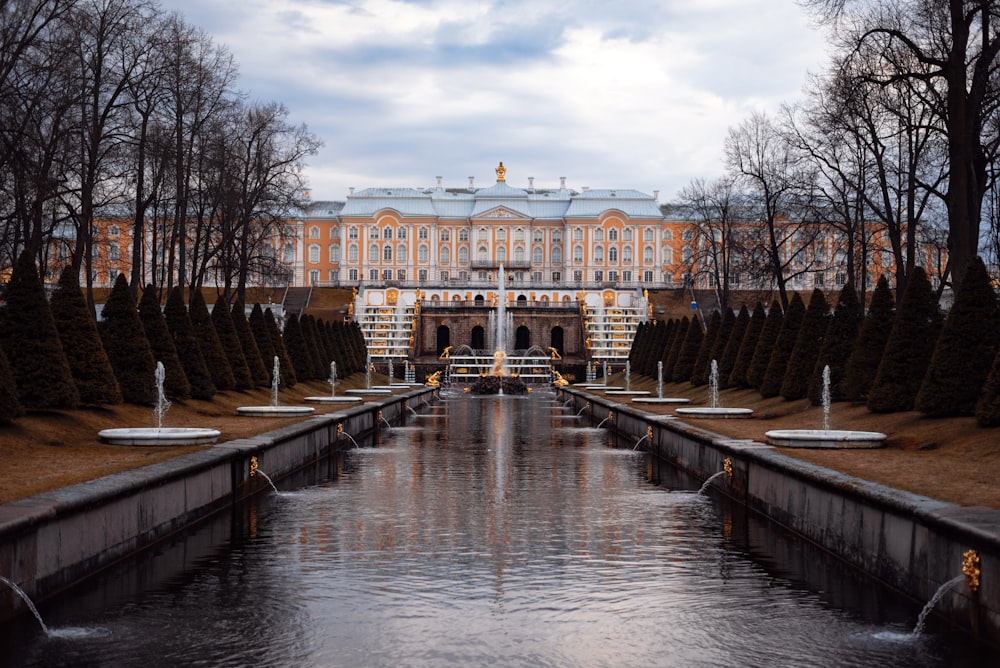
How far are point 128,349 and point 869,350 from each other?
1374 cm

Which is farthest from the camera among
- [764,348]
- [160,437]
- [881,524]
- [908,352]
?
[764,348]

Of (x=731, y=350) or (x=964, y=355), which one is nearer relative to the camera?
(x=964, y=355)

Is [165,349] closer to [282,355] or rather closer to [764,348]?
[282,355]

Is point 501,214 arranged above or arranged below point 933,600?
above

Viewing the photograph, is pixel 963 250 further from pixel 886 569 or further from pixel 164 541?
pixel 164 541

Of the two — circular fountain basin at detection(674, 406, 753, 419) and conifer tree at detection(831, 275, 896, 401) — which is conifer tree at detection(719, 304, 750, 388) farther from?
conifer tree at detection(831, 275, 896, 401)

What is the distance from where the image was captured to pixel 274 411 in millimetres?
21344

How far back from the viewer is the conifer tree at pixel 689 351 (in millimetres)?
38156

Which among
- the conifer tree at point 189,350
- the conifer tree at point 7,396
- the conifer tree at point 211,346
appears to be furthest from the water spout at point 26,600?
the conifer tree at point 211,346

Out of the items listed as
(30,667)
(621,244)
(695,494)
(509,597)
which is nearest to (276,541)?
(509,597)

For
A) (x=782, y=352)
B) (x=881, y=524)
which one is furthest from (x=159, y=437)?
(x=782, y=352)

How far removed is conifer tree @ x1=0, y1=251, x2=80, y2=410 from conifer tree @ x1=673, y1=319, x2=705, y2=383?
24943mm

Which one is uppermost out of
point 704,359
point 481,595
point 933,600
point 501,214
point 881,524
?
point 501,214

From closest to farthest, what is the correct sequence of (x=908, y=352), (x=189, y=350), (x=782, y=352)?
(x=908, y=352) < (x=189, y=350) < (x=782, y=352)
